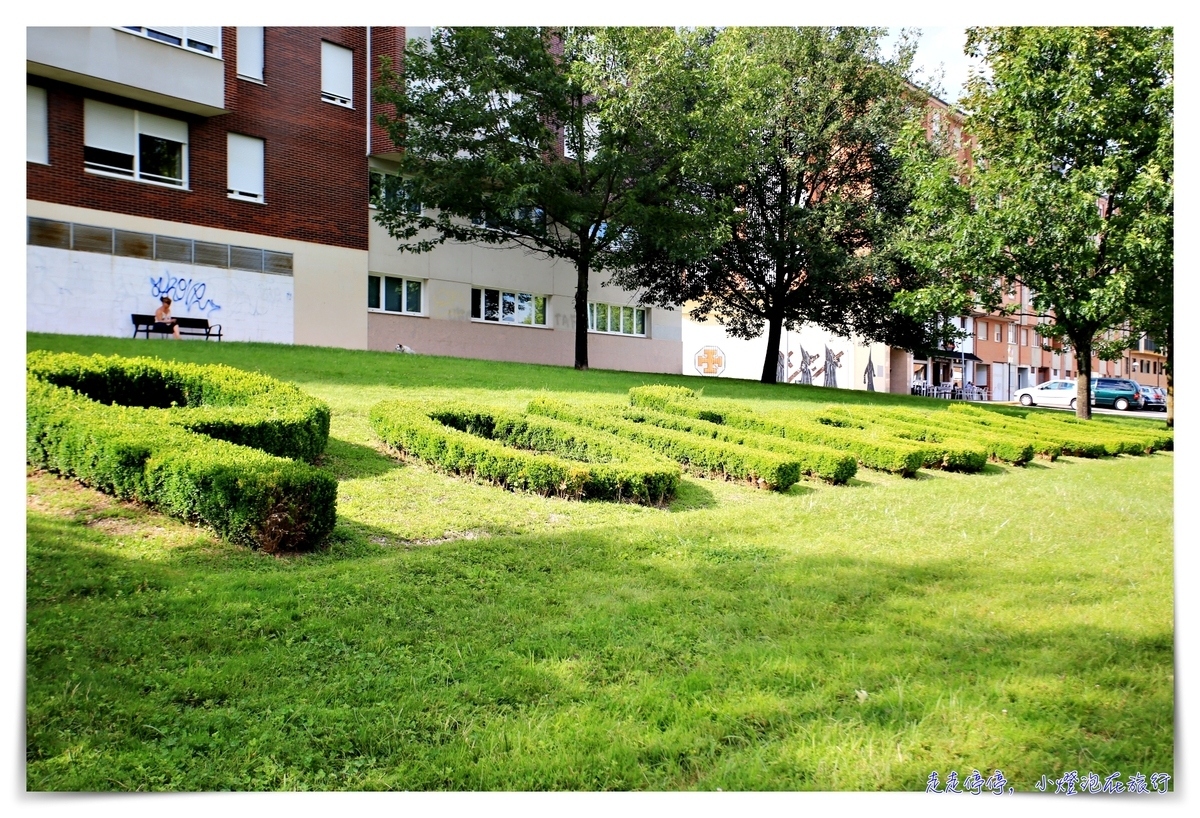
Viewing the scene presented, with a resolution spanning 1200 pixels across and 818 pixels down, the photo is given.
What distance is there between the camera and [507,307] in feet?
73.1

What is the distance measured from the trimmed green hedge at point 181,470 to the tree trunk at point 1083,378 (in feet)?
32.2

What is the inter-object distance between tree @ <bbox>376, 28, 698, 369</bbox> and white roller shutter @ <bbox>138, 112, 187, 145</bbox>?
4909 mm

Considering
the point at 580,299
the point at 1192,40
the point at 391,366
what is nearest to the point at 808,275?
A: the point at 580,299

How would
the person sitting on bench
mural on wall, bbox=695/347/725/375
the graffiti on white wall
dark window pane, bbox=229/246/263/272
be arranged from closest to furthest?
the graffiti on white wall
the person sitting on bench
dark window pane, bbox=229/246/263/272
mural on wall, bbox=695/347/725/375

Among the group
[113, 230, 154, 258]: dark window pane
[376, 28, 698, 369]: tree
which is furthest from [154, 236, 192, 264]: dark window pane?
[376, 28, 698, 369]: tree

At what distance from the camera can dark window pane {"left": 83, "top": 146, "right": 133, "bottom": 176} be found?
35.2ft

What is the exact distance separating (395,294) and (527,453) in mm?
14881

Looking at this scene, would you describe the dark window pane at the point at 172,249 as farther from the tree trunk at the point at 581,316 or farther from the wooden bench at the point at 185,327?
the tree trunk at the point at 581,316

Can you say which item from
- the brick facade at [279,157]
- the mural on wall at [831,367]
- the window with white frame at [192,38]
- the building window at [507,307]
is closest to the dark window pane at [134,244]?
the brick facade at [279,157]

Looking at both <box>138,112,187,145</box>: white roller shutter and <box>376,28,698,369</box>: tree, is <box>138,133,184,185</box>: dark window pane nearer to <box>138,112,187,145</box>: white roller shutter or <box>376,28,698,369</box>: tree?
<box>138,112,187,145</box>: white roller shutter

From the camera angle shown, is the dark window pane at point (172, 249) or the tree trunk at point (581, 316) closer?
the dark window pane at point (172, 249)

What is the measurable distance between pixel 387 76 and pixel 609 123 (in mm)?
5347

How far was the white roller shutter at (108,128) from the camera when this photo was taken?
10.4 m

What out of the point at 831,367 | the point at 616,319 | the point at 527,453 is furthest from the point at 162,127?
Answer: the point at 831,367
